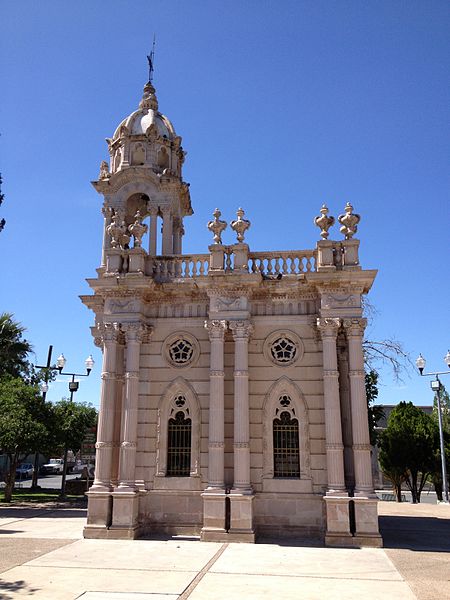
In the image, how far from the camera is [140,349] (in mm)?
19375

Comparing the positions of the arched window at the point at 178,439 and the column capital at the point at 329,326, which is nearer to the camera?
the column capital at the point at 329,326

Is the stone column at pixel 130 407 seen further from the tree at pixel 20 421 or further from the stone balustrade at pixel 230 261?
the tree at pixel 20 421

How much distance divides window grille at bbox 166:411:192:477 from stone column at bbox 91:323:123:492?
203cm

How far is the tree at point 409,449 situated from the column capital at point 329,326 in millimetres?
19262

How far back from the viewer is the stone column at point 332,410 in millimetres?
16828

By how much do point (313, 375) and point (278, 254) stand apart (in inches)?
179

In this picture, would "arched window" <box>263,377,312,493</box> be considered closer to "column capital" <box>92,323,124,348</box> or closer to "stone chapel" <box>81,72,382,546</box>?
"stone chapel" <box>81,72,382,546</box>

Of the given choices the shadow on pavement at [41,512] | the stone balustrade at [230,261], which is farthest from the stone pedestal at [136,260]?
the shadow on pavement at [41,512]

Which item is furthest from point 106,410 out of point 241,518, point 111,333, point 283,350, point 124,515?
point 283,350

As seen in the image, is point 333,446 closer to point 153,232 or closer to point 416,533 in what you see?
point 416,533

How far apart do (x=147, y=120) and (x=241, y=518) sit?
16449mm

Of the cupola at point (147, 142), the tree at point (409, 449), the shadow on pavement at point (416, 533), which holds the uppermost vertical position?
the cupola at point (147, 142)

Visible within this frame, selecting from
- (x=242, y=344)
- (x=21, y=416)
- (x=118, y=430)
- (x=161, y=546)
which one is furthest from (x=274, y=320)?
(x=21, y=416)

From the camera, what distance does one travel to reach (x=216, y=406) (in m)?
17.9
